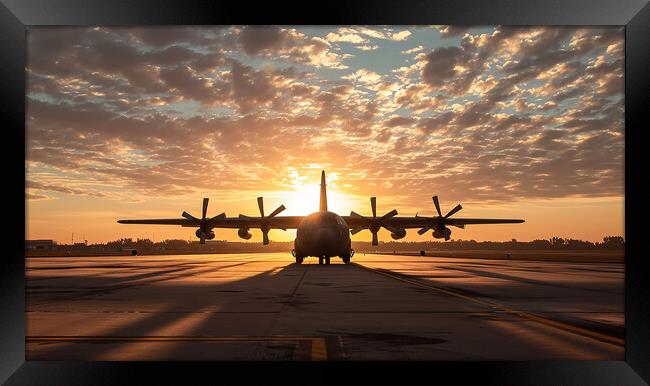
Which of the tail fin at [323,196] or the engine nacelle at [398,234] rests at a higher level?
the tail fin at [323,196]

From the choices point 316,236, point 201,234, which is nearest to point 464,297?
point 316,236

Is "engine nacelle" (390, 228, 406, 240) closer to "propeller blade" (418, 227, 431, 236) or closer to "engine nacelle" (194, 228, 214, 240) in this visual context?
"propeller blade" (418, 227, 431, 236)

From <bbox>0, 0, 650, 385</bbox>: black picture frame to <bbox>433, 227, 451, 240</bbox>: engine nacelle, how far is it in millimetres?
44292

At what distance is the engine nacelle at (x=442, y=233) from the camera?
51906 mm

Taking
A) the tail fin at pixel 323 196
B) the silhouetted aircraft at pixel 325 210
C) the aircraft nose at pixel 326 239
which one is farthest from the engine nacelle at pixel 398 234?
the aircraft nose at pixel 326 239

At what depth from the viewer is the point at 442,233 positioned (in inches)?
2066

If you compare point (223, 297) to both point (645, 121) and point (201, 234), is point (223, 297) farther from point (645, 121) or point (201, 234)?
point (201, 234)

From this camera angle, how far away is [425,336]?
389 inches

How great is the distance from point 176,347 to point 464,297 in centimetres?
1027

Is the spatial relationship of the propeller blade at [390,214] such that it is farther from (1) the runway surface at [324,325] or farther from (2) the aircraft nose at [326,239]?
(1) the runway surface at [324,325]
